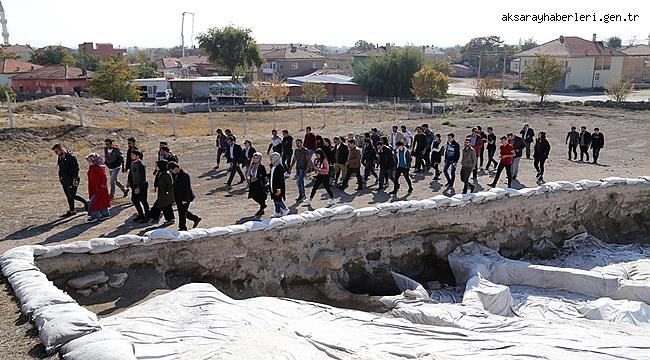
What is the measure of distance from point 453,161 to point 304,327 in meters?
8.69

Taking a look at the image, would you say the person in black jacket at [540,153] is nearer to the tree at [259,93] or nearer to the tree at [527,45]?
the tree at [259,93]

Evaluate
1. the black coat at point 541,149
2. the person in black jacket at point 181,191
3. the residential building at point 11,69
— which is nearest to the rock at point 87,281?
the person in black jacket at point 181,191

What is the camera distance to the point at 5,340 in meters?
5.90

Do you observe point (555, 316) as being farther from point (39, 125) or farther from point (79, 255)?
point (39, 125)

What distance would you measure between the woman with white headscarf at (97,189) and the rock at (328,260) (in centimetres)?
424

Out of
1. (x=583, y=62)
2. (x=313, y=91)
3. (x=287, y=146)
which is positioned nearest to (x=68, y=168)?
(x=287, y=146)

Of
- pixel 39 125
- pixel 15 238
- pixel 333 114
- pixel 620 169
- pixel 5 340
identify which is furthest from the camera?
pixel 333 114

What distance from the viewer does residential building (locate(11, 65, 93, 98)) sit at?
52.3 meters

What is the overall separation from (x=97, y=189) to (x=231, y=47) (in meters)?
47.3

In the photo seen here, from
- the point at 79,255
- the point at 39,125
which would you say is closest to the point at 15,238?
the point at 79,255

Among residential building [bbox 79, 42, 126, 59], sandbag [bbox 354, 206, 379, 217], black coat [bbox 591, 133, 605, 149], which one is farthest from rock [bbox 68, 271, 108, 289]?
residential building [bbox 79, 42, 126, 59]

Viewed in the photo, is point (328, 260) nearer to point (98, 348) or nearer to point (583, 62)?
point (98, 348)

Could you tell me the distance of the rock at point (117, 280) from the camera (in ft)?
28.0

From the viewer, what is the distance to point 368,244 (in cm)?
1128
